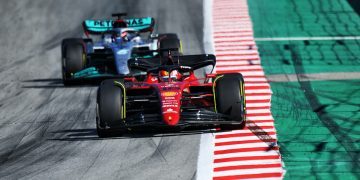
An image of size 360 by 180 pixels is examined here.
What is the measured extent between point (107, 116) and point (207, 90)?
7.42 feet


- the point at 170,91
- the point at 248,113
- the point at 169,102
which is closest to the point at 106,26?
the point at 248,113

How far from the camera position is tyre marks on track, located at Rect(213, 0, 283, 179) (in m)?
12.6

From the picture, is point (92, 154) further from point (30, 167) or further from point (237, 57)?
point (237, 57)

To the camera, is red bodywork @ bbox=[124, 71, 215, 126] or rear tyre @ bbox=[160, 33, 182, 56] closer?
red bodywork @ bbox=[124, 71, 215, 126]

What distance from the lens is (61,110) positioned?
17.1 metres

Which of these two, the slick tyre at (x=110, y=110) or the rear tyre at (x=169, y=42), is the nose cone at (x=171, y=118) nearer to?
the slick tyre at (x=110, y=110)

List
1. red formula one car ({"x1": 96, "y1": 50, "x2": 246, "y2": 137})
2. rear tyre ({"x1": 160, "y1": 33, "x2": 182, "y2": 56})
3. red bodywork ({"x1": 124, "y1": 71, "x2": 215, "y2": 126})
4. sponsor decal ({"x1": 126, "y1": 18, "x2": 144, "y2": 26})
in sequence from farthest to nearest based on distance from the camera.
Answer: sponsor decal ({"x1": 126, "y1": 18, "x2": 144, "y2": 26})
rear tyre ({"x1": 160, "y1": 33, "x2": 182, "y2": 56})
red formula one car ({"x1": 96, "y1": 50, "x2": 246, "y2": 137})
red bodywork ({"x1": 124, "y1": 71, "x2": 215, "y2": 126})

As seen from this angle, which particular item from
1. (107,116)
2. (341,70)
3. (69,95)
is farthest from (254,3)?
(107,116)

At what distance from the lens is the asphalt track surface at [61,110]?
13047 mm

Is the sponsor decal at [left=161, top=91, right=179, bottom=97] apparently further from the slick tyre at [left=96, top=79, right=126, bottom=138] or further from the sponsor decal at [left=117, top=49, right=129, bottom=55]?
the sponsor decal at [left=117, top=49, right=129, bottom=55]

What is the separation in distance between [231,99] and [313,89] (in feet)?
14.0

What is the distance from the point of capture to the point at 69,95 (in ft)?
60.1

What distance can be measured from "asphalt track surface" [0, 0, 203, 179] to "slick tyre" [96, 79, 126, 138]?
491mm

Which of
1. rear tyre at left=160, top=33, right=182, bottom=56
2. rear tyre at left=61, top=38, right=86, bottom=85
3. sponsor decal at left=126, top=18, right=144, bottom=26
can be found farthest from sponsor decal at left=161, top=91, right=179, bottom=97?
sponsor decal at left=126, top=18, right=144, bottom=26
